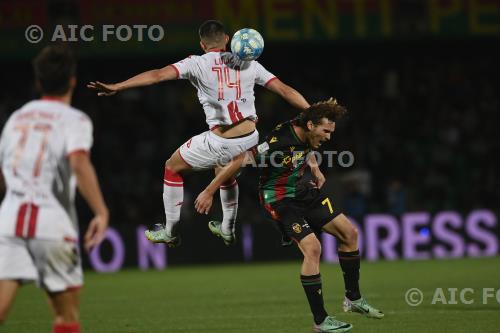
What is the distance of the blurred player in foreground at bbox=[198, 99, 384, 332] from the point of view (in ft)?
27.5

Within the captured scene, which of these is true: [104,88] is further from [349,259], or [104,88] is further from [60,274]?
[349,259]

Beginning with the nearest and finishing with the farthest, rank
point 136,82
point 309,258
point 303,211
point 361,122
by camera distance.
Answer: point 136,82 → point 309,258 → point 303,211 → point 361,122

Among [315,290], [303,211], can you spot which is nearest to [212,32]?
[303,211]

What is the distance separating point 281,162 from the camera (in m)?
8.67

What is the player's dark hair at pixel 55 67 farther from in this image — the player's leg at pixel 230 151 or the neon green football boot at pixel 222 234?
the neon green football boot at pixel 222 234

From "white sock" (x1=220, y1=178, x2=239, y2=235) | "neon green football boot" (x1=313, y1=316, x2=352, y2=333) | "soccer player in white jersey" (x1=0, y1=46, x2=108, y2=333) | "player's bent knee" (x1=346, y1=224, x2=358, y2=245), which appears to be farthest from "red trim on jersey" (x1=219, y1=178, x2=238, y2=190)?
"soccer player in white jersey" (x1=0, y1=46, x2=108, y2=333)

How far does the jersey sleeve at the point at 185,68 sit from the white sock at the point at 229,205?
1342 mm

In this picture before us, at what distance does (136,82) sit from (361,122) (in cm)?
1389

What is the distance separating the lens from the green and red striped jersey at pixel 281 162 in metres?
8.61

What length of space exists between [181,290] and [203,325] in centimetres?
421

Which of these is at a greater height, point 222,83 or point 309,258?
point 222,83

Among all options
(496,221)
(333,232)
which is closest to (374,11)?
(496,221)

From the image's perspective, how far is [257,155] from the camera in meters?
8.63

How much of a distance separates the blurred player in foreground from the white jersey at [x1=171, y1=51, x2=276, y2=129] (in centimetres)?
40
